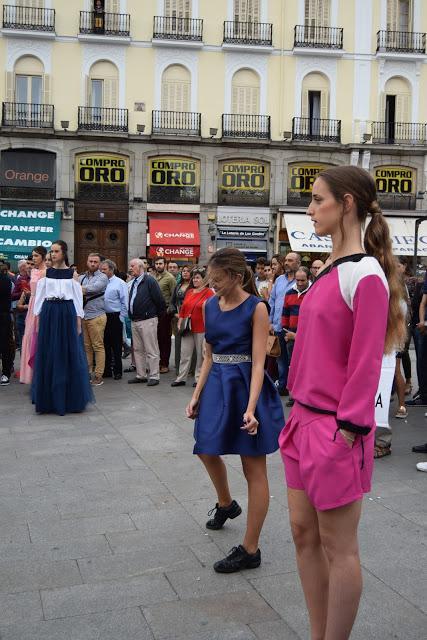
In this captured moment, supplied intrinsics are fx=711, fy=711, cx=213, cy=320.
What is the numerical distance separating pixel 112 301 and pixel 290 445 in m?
9.18

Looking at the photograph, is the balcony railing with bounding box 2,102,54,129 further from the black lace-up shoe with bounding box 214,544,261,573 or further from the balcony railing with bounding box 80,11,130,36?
the black lace-up shoe with bounding box 214,544,261,573

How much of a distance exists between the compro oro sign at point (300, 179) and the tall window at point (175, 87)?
5.33 meters

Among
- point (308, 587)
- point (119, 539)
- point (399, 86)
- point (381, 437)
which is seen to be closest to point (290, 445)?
point (308, 587)

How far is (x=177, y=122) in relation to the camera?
2956cm

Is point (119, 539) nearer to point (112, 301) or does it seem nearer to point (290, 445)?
point (290, 445)

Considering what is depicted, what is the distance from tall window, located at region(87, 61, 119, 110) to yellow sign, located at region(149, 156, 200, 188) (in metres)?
2.94

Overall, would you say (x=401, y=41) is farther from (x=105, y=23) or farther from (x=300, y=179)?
(x=105, y=23)

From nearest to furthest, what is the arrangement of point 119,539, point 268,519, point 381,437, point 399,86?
point 119,539 → point 268,519 → point 381,437 → point 399,86

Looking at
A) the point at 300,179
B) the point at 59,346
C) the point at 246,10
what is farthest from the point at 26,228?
the point at 59,346

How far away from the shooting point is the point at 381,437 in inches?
263

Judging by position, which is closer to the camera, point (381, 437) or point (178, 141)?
point (381, 437)

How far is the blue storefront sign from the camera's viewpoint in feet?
92.6

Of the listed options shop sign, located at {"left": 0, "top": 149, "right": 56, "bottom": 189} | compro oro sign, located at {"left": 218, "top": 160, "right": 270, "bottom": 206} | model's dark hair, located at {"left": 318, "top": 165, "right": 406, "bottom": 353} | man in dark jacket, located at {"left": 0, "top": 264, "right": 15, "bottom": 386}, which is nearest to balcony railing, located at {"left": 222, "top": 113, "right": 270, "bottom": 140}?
compro oro sign, located at {"left": 218, "top": 160, "right": 270, "bottom": 206}

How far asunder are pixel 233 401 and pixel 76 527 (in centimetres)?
148
